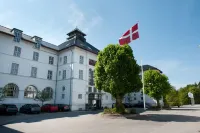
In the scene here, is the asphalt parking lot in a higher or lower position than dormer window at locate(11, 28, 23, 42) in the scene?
lower

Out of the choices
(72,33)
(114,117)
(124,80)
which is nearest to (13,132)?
(114,117)

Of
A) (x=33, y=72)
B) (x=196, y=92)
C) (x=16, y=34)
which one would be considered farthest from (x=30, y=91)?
(x=196, y=92)

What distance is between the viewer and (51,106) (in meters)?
28.2

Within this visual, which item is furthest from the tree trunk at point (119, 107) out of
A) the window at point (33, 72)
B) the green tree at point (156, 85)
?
the window at point (33, 72)

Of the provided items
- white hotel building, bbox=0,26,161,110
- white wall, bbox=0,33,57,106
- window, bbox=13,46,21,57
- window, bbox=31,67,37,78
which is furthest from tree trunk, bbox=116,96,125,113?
window, bbox=13,46,21,57

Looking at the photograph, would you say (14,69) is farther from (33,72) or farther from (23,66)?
(33,72)

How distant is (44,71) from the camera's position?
113 ft

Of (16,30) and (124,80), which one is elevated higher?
(16,30)

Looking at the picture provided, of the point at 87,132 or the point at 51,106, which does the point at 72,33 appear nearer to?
the point at 51,106

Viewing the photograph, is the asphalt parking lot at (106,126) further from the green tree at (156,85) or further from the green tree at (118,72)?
the green tree at (156,85)

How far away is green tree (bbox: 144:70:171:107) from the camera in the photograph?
36537 mm

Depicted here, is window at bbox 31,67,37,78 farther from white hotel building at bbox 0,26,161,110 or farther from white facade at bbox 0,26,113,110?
white facade at bbox 0,26,113,110

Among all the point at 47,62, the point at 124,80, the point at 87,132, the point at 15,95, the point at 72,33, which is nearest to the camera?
the point at 87,132

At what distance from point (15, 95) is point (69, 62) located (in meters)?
12.2
